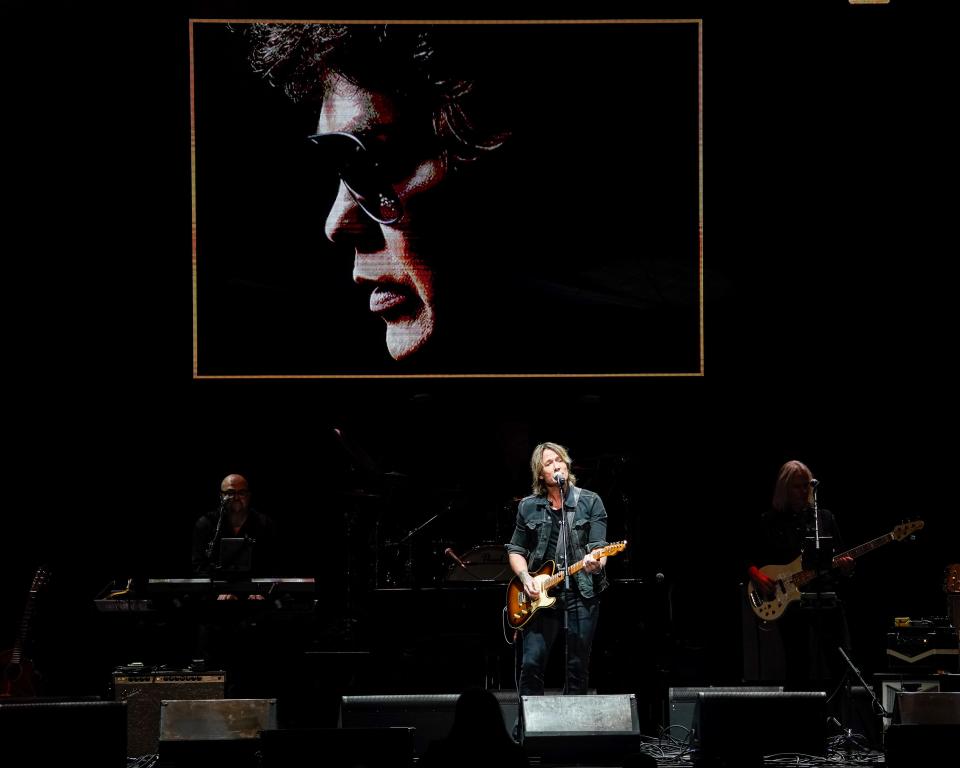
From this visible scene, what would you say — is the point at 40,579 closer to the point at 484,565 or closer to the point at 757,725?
the point at 484,565

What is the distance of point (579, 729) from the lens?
255 inches

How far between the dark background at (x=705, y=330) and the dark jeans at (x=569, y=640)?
108 inches

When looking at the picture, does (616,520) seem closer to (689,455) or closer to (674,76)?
(689,455)

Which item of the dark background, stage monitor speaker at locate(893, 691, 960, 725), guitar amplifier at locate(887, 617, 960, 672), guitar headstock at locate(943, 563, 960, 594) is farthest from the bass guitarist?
stage monitor speaker at locate(893, 691, 960, 725)

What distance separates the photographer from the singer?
7168 mm

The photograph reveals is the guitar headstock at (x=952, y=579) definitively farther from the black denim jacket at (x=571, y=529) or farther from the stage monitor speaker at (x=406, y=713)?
the stage monitor speaker at (x=406, y=713)

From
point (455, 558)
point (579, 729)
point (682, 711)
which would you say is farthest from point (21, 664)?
point (682, 711)

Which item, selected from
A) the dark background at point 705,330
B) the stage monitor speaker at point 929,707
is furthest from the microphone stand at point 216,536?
the stage monitor speaker at point 929,707

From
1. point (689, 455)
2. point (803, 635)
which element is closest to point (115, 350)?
point (689, 455)

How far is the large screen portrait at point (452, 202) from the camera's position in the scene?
32.7ft

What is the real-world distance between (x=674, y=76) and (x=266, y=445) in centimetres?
452

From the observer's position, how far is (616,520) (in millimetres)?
9914

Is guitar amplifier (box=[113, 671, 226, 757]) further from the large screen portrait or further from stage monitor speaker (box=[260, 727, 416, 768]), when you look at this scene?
the large screen portrait

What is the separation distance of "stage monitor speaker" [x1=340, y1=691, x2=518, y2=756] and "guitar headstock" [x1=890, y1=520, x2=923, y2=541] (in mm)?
3469
